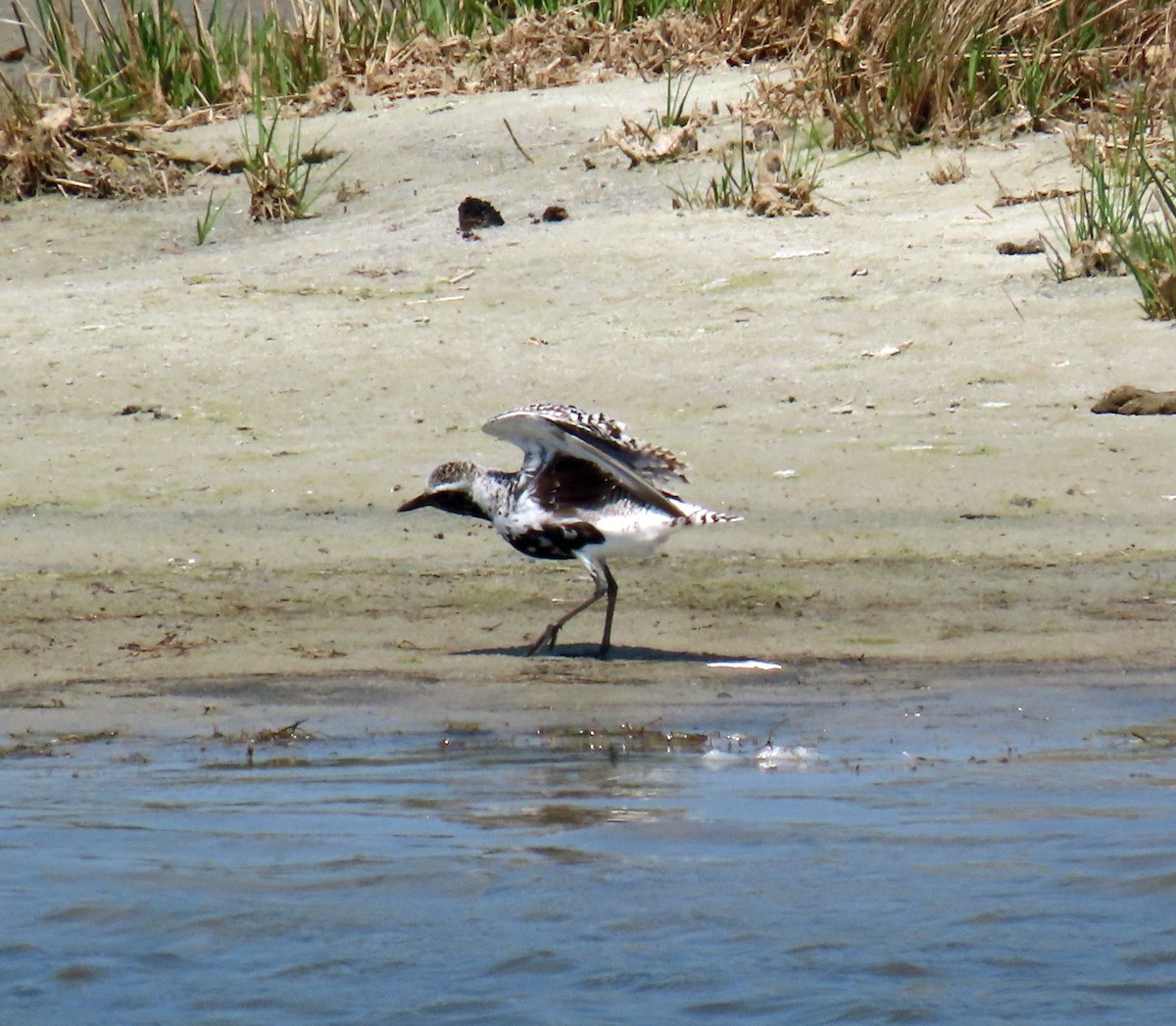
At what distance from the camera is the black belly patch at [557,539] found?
6.45 m

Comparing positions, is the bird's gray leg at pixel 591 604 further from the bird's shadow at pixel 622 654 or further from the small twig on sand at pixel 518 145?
the small twig on sand at pixel 518 145

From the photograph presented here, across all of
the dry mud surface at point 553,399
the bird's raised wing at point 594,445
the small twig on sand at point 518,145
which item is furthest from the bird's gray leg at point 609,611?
the small twig on sand at point 518,145

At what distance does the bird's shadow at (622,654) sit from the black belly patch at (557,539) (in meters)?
0.30

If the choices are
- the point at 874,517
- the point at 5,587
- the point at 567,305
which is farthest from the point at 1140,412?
the point at 5,587

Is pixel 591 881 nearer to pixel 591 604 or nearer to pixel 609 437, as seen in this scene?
pixel 609 437

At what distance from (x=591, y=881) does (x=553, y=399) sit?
448cm

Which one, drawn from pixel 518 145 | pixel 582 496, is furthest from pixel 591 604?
pixel 518 145

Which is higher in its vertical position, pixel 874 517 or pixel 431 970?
pixel 431 970

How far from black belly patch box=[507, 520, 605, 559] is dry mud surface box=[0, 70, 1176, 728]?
262 millimetres

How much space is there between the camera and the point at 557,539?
6.50 meters

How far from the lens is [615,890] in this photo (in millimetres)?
4363

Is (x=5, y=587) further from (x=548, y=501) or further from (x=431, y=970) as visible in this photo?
(x=431, y=970)

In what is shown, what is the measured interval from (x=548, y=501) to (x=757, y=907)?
2.43 metres

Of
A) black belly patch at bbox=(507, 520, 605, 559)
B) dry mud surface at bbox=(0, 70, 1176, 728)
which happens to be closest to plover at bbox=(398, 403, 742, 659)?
black belly patch at bbox=(507, 520, 605, 559)
